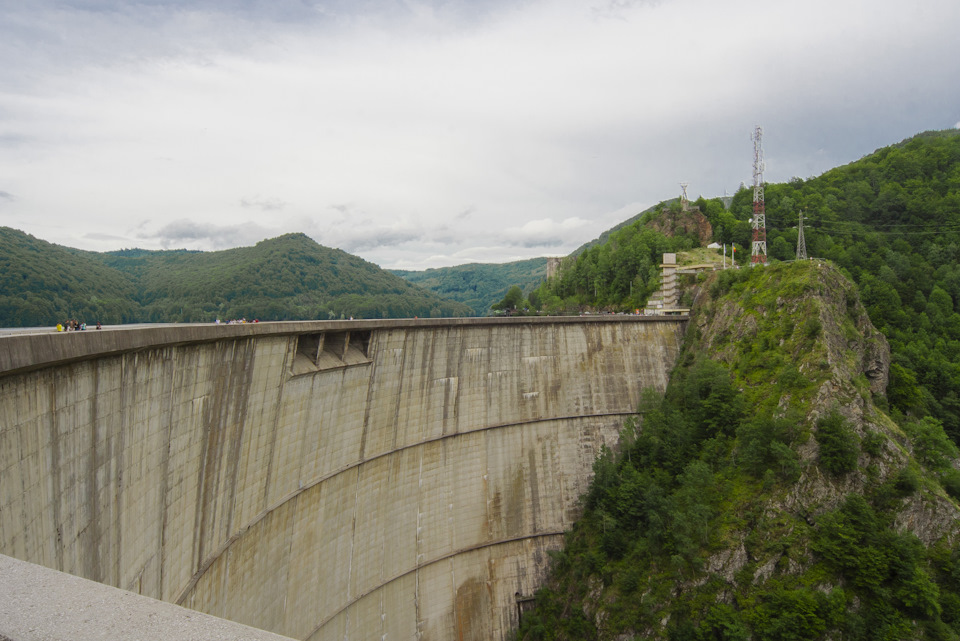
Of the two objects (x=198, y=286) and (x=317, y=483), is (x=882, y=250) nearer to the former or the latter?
(x=317, y=483)

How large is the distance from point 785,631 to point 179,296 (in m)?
58.5

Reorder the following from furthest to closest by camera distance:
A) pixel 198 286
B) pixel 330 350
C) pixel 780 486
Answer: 1. pixel 198 286
2. pixel 780 486
3. pixel 330 350

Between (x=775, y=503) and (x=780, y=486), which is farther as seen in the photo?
(x=780, y=486)

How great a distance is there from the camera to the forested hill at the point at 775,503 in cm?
2230

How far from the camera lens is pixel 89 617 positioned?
2.67 m

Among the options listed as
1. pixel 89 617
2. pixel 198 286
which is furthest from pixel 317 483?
pixel 198 286

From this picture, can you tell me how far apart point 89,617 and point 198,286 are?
2661 inches

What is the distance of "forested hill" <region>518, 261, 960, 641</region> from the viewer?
73.2ft

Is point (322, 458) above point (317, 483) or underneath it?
above

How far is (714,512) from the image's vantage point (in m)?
26.0

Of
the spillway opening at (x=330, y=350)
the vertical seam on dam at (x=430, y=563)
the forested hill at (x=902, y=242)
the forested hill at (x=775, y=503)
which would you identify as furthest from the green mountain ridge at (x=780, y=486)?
the spillway opening at (x=330, y=350)

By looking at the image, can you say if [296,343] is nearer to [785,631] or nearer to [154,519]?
[154,519]

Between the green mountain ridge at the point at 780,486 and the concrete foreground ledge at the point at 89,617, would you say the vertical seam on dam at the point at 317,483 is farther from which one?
the concrete foreground ledge at the point at 89,617

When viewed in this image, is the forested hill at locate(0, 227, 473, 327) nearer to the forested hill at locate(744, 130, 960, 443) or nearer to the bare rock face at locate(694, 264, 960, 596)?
the bare rock face at locate(694, 264, 960, 596)
